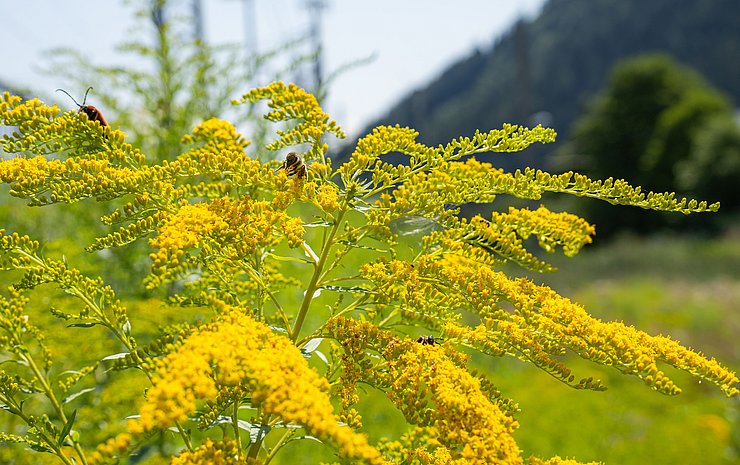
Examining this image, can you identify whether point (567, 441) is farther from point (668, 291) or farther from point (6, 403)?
point (668, 291)

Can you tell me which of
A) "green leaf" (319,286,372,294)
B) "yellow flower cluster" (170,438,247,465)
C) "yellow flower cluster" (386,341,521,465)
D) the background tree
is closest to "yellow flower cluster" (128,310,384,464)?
"yellow flower cluster" (170,438,247,465)

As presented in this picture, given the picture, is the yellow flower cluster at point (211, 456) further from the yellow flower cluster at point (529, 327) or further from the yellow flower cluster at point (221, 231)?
the yellow flower cluster at point (529, 327)

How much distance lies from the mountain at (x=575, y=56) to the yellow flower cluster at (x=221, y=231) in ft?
222

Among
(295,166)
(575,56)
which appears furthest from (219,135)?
(575,56)

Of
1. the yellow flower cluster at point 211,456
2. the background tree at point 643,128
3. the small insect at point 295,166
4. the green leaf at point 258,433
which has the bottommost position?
the yellow flower cluster at point 211,456

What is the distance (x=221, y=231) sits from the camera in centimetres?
152

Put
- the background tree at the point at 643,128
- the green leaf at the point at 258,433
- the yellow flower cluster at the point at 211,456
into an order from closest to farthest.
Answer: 1. the yellow flower cluster at the point at 211,456
2. the green leaf at the point at 258,433
3. the background tree at the point at 643,128

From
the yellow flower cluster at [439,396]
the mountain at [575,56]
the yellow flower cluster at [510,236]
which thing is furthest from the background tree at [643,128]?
the yellow flower cluster at [439,396]

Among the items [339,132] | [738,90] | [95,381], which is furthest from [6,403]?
[738,90]

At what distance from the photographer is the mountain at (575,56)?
72812mm

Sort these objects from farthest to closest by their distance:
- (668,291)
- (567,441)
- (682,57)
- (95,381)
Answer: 1. (682,57)
2. (668,291)
3. (567,441)
4. (95,381)

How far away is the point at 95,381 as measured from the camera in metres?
3.30

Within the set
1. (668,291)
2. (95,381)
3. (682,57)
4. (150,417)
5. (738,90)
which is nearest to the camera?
(150,417)

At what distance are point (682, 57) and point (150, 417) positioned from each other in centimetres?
8850
